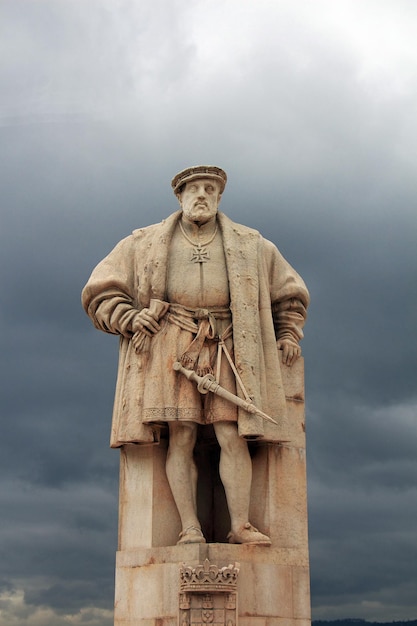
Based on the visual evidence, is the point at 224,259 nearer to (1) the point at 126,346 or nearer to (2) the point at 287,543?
(1) the point at 126,346

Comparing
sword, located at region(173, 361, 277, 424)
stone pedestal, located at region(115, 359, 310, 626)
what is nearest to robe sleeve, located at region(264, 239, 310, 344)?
stone pedestal, located at region(115, 359, 310, 626)

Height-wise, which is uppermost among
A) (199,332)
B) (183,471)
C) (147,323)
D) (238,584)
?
(147,323)

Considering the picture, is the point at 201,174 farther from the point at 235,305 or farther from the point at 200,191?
the point at 235,305

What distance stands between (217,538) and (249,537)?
1.11 meters

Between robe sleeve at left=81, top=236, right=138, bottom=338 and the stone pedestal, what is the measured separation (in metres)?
1.69

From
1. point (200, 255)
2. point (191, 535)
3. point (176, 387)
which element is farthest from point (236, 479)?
point (200, 255)

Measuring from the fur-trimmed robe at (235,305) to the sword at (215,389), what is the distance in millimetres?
119

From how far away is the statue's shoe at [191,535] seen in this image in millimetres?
11320

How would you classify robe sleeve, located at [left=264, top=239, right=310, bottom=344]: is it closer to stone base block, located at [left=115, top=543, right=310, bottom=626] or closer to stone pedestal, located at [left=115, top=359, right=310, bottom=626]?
stone pedestal, located at [left=115, top=359, right=310, bottom=626]

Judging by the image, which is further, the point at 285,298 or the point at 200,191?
the point at 285,298

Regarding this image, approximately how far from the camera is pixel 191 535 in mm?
11375

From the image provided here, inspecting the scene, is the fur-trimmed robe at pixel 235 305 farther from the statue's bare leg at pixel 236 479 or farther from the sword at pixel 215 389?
the statue's bare leg at pixel 236 479

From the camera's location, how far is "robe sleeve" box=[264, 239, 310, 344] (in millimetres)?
13078

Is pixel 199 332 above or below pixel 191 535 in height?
above
